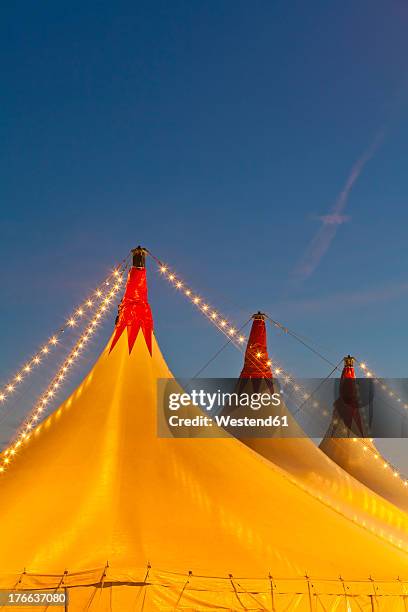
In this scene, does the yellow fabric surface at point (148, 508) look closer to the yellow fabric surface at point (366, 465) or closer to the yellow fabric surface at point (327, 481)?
the yellow fabric surface at point (327, 481)

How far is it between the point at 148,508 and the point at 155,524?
0.24m

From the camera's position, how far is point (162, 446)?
7.60m

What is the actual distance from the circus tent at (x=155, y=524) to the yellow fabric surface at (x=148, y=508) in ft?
0.05

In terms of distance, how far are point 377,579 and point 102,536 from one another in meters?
2.82

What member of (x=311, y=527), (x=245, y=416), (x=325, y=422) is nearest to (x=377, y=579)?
(x=311, y=527)

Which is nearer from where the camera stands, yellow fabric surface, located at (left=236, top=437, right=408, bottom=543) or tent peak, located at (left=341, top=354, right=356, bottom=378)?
yellow fabric surface, located at (left=236, top=437, right=408, bottom=543)

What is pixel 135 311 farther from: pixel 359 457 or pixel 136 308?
pixel 359 457

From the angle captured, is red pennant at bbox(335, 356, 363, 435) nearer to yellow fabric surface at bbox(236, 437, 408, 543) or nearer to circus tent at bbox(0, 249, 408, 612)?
yellow fabric surface at bbox(236, 437, 408, 543)

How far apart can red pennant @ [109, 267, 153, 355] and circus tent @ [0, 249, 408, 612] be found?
0.34 metres

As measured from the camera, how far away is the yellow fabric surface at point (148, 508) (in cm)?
600

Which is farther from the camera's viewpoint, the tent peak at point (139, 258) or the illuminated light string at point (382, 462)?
the illuminated light string at point (382, 462)

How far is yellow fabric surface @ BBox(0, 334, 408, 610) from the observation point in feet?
19.7

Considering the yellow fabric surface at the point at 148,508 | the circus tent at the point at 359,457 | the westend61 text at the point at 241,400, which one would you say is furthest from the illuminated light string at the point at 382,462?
the yellow fabric surface at the point at 148,508

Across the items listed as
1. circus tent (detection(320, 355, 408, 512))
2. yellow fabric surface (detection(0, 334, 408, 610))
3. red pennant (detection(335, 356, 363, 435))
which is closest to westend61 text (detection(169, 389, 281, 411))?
yellow fabric surface (detection(0, 334, 408, 610))
